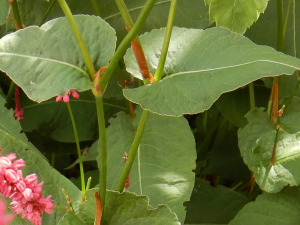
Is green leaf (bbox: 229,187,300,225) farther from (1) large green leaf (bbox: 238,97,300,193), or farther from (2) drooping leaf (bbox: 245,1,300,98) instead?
(2) drooping leaf (bbox: 245,1,300,98)

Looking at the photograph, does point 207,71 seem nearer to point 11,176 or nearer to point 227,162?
point 11,176

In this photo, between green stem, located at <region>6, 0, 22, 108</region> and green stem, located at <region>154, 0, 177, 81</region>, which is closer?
green stem, located at <region>154, 0, 177, 81</region>

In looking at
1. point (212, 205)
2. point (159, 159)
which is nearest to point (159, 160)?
point (159, 159)

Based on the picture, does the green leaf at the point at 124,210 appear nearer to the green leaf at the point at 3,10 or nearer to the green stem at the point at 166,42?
the green stem at the point at 166,42

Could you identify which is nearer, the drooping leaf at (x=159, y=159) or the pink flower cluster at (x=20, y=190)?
the pink flower cluster at (x=20, y=190)

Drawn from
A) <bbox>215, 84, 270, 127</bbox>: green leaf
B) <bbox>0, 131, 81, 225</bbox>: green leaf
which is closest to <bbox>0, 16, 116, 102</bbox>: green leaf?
<bbox>0, 131, 81, 225</bbox>: green leaf

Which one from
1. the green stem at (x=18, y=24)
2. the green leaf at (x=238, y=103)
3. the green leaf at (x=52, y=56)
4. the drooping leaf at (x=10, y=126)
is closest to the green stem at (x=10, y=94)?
the green stem at (x=18, y=24)

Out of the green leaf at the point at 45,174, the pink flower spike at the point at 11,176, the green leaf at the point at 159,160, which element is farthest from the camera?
the green leaf at the point at 159,160
